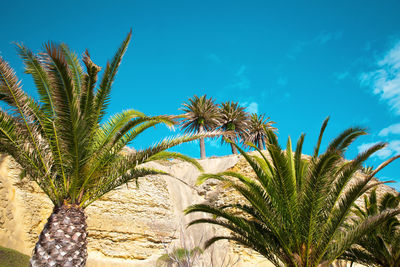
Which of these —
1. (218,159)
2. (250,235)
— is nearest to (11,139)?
(250,235)

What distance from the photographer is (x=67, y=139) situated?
610 cm

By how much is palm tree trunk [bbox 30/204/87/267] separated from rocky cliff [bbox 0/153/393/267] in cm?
549

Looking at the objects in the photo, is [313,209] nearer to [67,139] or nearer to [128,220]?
[67,139]

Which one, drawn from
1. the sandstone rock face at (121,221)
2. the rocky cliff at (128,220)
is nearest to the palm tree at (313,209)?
the sandstone rock face at (121,221)

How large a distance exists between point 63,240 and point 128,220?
12.1 m

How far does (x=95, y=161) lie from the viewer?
677 cm

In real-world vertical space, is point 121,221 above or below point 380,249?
above

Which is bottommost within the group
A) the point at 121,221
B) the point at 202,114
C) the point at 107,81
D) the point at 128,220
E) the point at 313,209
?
the point at 313,209

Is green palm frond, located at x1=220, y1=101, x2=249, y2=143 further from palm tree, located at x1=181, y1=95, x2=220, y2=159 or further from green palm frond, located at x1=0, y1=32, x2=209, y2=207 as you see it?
green palm frond, located at x1=0, y1=32, x2=209, y2=207

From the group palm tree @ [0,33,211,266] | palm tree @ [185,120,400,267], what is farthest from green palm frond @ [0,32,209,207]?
palm tree @ [185,120,400,267]

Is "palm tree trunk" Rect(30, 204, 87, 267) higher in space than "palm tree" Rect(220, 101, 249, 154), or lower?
lower

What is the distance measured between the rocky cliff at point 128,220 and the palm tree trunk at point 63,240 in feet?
18.0

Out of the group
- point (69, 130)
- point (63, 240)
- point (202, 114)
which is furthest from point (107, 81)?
point (202, 114)

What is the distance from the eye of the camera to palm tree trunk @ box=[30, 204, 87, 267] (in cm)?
566
